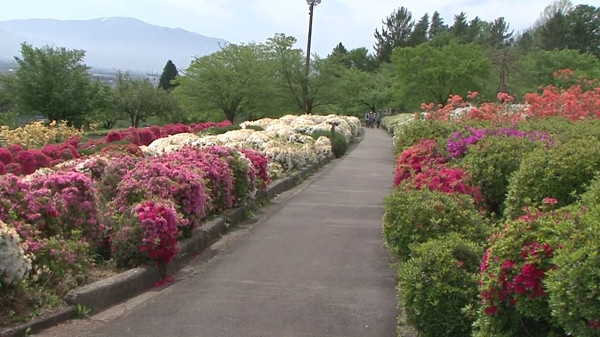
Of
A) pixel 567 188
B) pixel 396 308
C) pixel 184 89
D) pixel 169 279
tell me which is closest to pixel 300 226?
pixel 169 279

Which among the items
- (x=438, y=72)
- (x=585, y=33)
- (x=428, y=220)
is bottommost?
(x=428, y=220)

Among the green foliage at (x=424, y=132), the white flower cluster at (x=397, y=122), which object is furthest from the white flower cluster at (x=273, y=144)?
the white flower cluster at (x=397, y=122)

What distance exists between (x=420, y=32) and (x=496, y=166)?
305 ft

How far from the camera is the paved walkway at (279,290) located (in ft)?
16.5

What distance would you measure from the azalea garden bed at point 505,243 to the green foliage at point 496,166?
0.01 m

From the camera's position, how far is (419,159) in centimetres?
978

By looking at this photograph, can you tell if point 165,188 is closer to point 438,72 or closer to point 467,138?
point 467,138

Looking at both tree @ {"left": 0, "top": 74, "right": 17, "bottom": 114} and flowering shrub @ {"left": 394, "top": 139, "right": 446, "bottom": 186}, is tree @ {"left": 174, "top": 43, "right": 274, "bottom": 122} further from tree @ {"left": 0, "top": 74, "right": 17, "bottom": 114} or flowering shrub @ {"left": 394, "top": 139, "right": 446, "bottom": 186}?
flowering shrub @ {"left": 394, "top": 139, "right": 446, "bottom": 186}

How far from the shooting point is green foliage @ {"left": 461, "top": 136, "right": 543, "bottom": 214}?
707cm

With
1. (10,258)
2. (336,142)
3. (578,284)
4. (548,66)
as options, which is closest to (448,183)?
(578,284)

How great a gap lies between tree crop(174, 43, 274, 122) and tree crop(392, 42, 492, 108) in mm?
10145

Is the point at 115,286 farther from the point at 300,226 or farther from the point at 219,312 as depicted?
the point at 300,226

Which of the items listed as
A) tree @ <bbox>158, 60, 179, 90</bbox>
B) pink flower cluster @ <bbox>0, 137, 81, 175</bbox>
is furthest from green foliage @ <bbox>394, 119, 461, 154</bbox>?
tree @ <bbox>158, 60, 179, 90</bbox>

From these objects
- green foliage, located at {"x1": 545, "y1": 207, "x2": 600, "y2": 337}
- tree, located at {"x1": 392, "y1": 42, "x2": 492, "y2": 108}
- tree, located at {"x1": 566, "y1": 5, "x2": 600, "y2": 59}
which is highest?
tree, located at {"x1": 566, "y1": 5, "x2": 600, "y2": 59}
